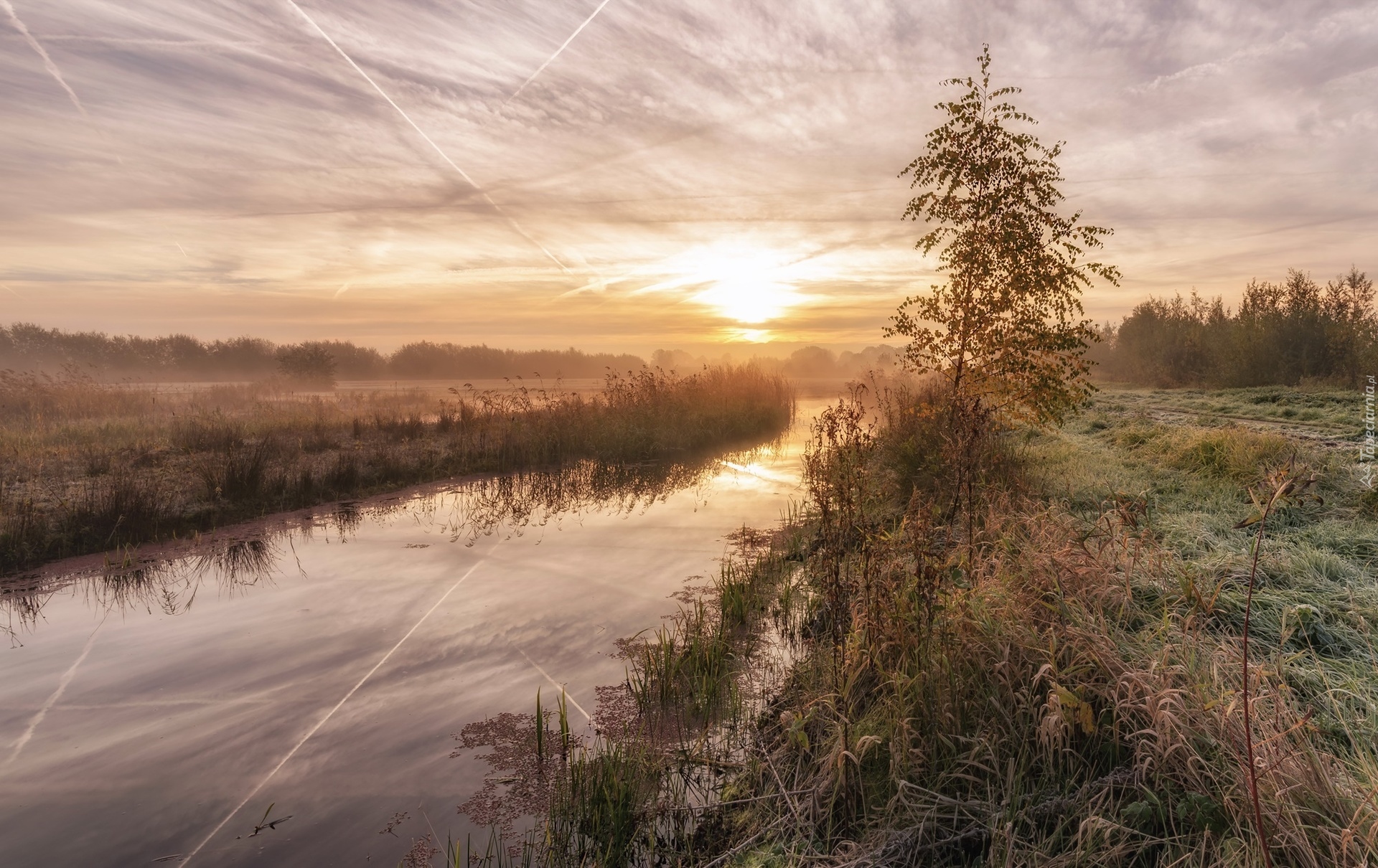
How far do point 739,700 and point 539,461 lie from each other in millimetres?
12033

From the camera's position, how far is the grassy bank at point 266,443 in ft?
31.6

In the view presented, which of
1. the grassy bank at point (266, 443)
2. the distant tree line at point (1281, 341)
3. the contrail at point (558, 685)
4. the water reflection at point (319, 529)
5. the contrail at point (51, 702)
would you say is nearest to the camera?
the contrail at point (51, 702)

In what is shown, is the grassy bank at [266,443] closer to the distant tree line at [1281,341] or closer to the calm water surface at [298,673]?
the calm water surface at [298,673]

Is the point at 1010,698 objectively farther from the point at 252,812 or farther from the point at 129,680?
the point at 129,680

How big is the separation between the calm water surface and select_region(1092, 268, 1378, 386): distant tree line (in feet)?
109

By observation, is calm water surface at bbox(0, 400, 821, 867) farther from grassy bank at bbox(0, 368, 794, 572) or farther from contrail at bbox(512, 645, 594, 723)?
grassy bank at bbox(0, 368, 794, 572)

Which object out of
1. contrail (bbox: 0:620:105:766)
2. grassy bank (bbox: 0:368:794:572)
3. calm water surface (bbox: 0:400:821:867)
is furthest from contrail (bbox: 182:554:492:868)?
grassy bank (bbox: 0:368:794:572)

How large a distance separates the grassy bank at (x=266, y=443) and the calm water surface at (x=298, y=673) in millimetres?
1402

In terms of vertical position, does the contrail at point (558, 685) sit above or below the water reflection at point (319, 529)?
below

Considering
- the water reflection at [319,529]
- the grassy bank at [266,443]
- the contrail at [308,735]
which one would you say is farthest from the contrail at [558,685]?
the grassy bank at [266,443]

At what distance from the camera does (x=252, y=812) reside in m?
3.79

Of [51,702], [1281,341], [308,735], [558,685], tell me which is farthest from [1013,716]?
[1281,341]

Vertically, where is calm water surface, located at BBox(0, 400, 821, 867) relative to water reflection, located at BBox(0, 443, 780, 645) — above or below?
below

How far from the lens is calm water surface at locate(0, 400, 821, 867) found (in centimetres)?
373
